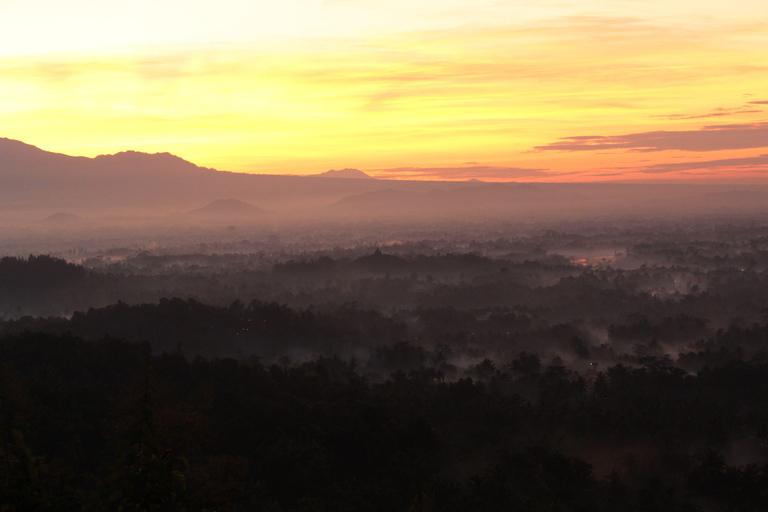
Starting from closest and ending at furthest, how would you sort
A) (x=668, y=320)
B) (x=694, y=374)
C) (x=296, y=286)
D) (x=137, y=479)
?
(x=137, y=479)
(x=694, y=374)
(x=668, y=320)
(x=296, y=286)

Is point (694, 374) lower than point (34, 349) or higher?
lower

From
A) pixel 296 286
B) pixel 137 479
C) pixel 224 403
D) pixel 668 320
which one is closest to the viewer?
pixel 137 479

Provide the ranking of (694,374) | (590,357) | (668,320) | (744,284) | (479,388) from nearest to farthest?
1. (479,388)
2. (694,374)
3. (590,357)
4. (668,320)
5. (744,284)

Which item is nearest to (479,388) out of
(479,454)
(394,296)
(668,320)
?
(479,454)

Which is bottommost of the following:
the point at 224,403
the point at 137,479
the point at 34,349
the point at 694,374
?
the point at 694,374

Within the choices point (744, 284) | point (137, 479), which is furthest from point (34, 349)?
point (744, 284)

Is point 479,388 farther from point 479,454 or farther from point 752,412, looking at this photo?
point 752,412

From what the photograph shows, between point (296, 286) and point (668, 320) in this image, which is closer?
point (668, 320)

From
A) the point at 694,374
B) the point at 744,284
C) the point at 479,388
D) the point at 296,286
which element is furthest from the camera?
the point at 296,286

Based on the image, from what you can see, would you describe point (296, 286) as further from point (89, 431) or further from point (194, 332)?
point (89, 431)
